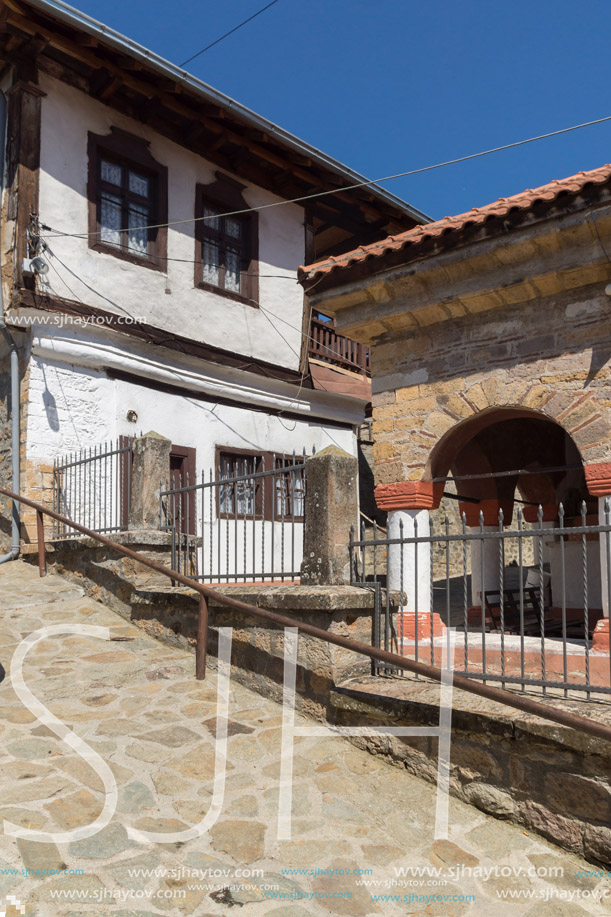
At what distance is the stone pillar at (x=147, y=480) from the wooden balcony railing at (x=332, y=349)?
5.65m

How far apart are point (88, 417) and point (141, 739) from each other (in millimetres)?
6085

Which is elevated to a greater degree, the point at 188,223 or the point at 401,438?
the point at 188,223

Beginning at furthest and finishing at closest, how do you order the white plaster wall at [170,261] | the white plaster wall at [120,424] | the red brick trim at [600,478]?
the white plaster wall at [170,261]
the white plaster wall at [120,424]
the red brick trim at [600,478]

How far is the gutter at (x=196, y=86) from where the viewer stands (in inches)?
361

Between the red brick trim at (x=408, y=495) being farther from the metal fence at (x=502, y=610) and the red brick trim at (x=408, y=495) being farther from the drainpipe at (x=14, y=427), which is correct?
the drainpipe at (x=14, y=427)

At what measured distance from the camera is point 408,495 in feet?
22.0

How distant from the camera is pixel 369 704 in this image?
15.7 feet

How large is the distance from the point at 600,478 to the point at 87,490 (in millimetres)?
6098

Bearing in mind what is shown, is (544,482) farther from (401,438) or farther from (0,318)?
(0,318)

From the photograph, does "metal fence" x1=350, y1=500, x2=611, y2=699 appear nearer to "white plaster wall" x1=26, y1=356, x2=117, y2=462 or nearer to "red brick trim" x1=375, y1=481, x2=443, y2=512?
"red brick trim" x1=375, y1=481, x2=443, y2=512

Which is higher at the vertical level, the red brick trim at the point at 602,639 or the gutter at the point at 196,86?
the gutter at the point at 196,86

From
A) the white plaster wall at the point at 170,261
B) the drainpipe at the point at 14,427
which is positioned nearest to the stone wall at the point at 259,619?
the drainpipe at the point at 14,427

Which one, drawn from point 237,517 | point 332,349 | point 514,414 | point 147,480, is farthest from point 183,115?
point 514,414

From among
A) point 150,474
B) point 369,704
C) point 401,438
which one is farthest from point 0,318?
point 369,704
